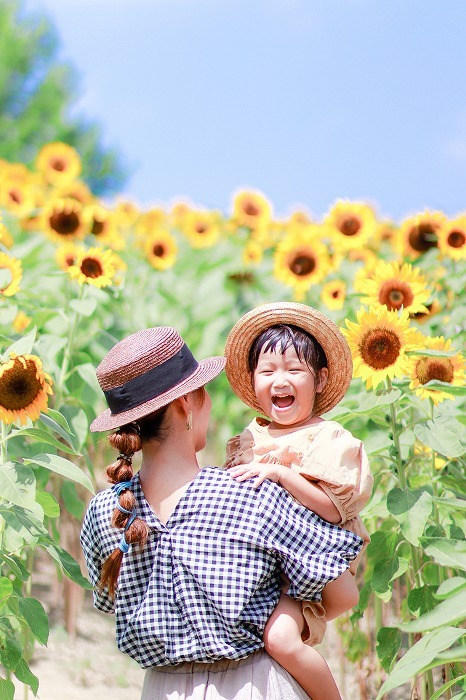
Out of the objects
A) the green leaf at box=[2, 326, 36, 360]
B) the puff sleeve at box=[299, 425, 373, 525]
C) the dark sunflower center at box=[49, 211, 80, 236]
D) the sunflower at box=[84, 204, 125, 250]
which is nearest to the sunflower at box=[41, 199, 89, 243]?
the dark sunflower center at box=[49, 211, 80, 236]

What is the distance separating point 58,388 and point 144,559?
1579 millimetres

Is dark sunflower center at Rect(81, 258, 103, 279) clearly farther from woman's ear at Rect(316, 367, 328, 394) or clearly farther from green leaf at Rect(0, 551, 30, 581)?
woman's ear at Rect(316, 367, 328, 394)

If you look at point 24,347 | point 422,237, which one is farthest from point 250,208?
point 24,347

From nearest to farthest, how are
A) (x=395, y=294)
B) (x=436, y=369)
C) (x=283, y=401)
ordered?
(x=283, y=401) < (x=436, y=369) < (x=395, y=294)

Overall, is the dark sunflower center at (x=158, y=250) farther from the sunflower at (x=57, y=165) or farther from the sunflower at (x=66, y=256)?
the sunflower at (x=66, y=256)

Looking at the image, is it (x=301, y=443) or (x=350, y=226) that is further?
(x=350, y=226)

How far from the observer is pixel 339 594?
2.17m

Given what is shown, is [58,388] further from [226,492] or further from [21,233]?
[21,233]

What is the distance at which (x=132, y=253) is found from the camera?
611 centimetres

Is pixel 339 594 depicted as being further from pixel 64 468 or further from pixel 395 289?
pixel 395 289

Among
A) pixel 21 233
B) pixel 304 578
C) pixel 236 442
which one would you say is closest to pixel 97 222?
pixel 21 233

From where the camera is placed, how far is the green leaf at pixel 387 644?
285cm

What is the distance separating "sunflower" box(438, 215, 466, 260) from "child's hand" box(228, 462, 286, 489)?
8.01 ft

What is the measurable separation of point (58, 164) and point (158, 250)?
1.20 meters
